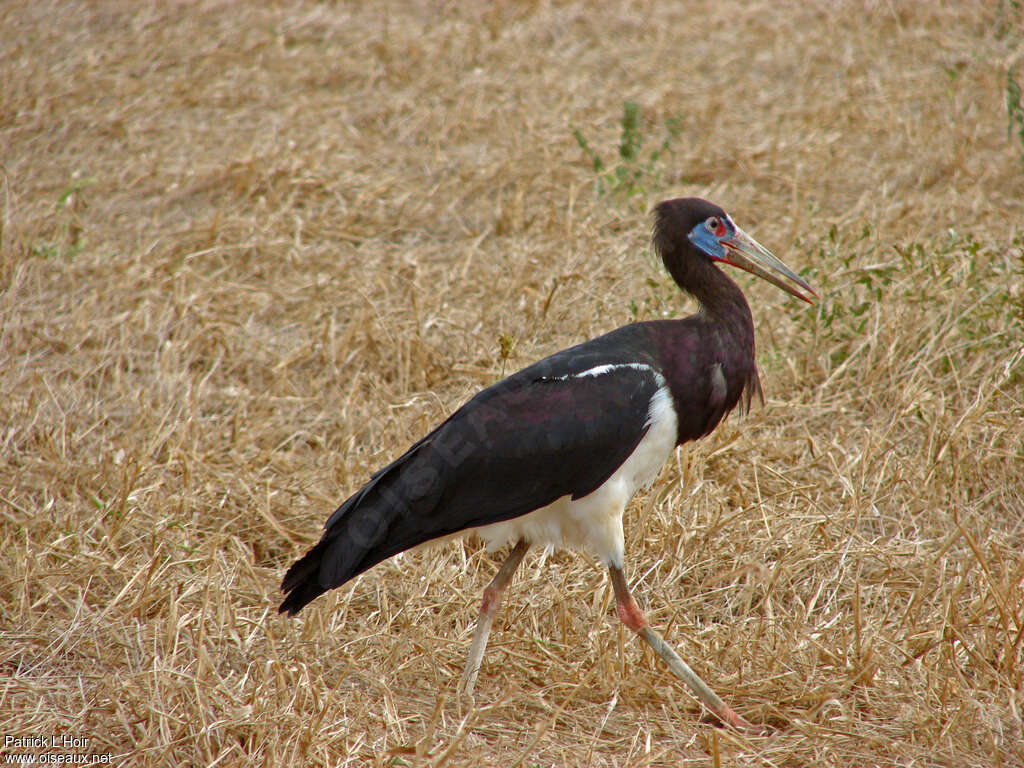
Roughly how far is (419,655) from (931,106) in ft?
17.8

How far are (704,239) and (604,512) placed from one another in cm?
99

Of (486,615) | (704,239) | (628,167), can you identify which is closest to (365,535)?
(486,615)

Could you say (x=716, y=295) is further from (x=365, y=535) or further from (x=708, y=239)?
(x=365, y=535)

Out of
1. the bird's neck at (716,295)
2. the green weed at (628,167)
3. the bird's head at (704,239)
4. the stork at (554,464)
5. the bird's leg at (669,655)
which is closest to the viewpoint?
the bird's leg at (669,655)

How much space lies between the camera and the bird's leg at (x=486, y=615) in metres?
3.53

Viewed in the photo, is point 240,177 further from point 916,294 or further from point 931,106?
point 931,106

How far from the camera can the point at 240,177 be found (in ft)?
22.1

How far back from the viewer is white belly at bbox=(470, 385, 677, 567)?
3508 mm

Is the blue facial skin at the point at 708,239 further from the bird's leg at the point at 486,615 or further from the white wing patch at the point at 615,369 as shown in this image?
the bird's leg at the point at 486,615

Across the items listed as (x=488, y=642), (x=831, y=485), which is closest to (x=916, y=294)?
(x=831, y=485)

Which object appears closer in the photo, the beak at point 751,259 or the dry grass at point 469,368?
the dry grass at point 469,368

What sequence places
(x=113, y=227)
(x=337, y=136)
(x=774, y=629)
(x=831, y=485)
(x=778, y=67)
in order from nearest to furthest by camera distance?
(x=774, y=629) < (x=831, y=485) < (x=113, y=227) < (x=337, y=136) < (x=778, y=67)

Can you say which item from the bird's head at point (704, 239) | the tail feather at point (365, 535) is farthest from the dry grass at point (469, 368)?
the bird's head at point (704, 239)

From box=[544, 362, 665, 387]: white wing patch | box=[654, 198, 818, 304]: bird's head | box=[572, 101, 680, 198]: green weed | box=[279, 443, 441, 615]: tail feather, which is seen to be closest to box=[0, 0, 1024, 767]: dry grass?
box=[572, 101, 680, 198]: green weed
